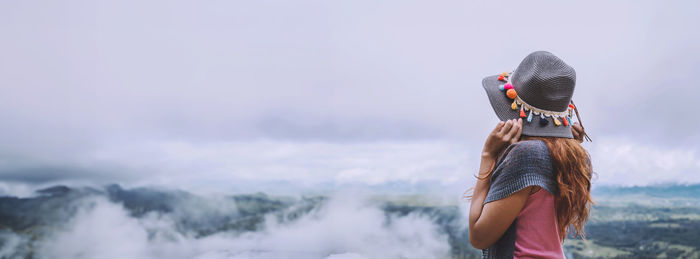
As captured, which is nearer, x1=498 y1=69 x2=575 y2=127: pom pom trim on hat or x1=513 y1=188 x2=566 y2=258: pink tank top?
x1=513 y1=188 x2=566 y2=258: pink tank top

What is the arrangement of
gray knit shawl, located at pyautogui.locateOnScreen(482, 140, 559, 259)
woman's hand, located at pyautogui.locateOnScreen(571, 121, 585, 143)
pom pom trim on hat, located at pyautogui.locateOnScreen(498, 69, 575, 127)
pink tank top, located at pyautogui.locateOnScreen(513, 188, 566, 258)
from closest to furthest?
1. gray knit shawl, located at pyautogui.locateOnScreen(482, 140, 559, 259)
2. pink tank top, located at pyautogui.locateOnScreen(513, 188, 566, 258)
3. pom pom trim on hat, located at pyautogui.locateOnScreen(498, 69, 575, 127)
4. woman's hand, located at pyautogui.locateOnScreen(571, 121, 585, 143)

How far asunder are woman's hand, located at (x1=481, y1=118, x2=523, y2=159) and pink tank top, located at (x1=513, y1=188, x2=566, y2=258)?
0.30m

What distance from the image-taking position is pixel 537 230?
7.08ft

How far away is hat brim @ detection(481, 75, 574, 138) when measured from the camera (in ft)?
7.38

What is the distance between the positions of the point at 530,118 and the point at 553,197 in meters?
0.44

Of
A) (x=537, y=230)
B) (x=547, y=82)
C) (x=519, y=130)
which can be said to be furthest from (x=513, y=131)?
(x=537, y=230)

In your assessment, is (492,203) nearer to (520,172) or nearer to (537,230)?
(520,172)

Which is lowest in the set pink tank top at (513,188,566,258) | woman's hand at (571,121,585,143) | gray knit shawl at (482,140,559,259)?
pink tank top at (513,188,566,258)

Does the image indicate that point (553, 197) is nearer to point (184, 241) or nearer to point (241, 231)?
point (241, 231)

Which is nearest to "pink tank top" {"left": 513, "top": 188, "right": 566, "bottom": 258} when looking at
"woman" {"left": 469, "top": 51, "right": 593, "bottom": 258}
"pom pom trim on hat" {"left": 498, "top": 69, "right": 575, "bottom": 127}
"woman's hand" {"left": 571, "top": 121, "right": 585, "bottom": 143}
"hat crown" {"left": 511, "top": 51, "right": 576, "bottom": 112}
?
"woman" {"left": 469, "top": 51, "right": 593, "bottom": 258}

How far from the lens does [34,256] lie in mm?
112438

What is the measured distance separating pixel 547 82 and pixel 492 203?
77cm

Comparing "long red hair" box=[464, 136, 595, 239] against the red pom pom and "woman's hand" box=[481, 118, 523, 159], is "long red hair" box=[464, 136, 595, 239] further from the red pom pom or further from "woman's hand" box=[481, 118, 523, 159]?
the red pom pom

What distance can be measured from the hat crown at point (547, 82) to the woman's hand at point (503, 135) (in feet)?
0.65
